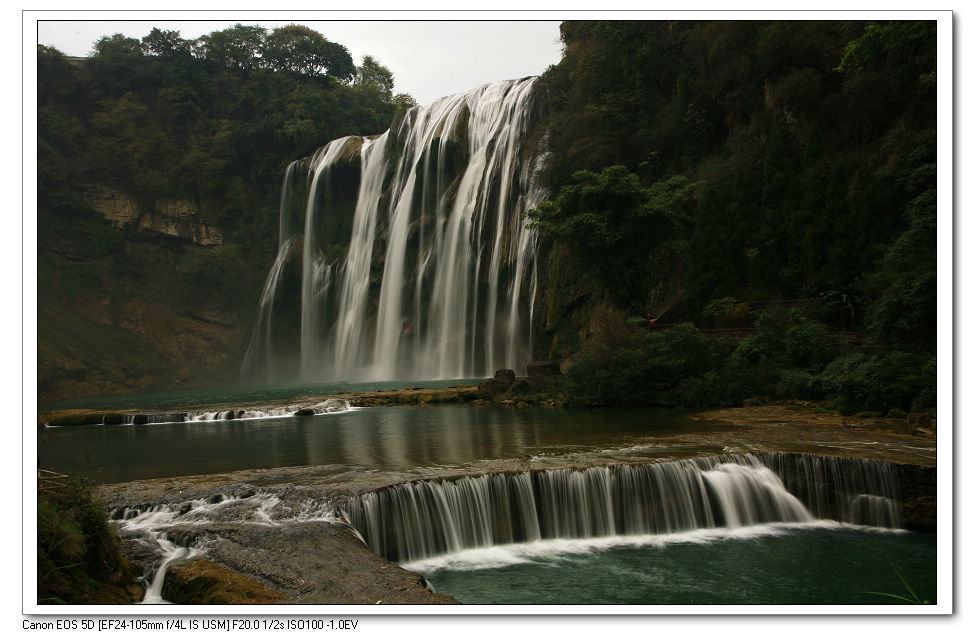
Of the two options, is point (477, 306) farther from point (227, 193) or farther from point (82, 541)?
point (227, 193)

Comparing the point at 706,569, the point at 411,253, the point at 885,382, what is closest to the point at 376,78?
the point at 411,253

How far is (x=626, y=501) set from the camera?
7629mm

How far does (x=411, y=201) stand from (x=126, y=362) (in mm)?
20721

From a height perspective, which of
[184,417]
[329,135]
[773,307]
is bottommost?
[184,417]

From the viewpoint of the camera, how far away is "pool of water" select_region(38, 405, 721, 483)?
9.62 m

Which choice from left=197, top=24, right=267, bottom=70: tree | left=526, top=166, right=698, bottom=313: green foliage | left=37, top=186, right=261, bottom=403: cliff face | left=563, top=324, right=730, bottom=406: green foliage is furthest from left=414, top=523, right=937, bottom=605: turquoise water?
left=197, top=24, right=267, bottom=70: tree

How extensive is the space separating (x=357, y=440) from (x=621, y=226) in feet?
38.2

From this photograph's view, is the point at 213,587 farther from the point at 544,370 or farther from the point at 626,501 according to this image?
the point at 544,370

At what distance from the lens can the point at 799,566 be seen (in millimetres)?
6301

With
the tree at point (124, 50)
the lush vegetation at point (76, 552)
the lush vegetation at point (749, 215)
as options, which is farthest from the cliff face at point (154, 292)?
the lush vegetation at point (76, 552)

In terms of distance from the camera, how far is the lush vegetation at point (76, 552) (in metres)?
4.48

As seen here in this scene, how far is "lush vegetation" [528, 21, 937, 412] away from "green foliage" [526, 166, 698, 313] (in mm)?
57

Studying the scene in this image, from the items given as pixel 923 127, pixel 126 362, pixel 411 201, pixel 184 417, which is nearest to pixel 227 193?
pixel 126 362

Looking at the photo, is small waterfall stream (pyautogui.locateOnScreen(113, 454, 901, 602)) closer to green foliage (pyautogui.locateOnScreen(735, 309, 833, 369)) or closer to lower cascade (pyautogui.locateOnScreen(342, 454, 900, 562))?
lower cascade (pyautogui.locateOnScreen(342, 454, 900, 562))
